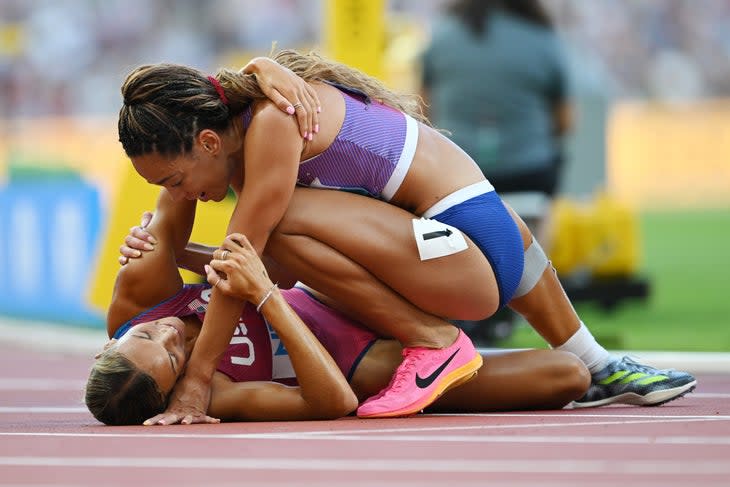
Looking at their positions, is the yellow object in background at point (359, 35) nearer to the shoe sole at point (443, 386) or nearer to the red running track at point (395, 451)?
the red running track at point (395, 451)

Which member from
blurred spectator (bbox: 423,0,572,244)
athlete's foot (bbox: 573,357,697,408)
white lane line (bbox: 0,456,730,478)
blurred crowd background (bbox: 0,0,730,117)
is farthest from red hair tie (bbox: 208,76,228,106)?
blurred crowd background (bbox: 0,0,730,117)

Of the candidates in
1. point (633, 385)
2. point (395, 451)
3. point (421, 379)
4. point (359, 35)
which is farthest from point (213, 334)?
point (359, 35)

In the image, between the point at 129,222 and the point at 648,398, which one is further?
the point at 129,222

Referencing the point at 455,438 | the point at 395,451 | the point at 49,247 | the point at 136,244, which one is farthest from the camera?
the point at 49,247

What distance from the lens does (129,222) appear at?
30.8 ft

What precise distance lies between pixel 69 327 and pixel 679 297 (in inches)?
240

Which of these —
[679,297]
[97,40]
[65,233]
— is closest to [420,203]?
[65,233]

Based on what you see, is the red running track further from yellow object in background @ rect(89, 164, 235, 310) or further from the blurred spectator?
the blurred spectator

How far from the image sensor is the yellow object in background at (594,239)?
38.3ft

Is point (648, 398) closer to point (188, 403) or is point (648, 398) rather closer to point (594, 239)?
point (188, 403)

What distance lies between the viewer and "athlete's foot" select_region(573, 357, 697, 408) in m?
5.29

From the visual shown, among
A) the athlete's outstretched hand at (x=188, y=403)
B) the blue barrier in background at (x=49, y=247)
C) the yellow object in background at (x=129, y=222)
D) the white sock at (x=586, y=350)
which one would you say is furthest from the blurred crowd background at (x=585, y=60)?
the athlete's outstretched hand at (x=188, y=403)

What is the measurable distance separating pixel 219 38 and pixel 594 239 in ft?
39.4

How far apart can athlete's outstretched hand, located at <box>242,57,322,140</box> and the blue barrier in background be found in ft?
18.4
